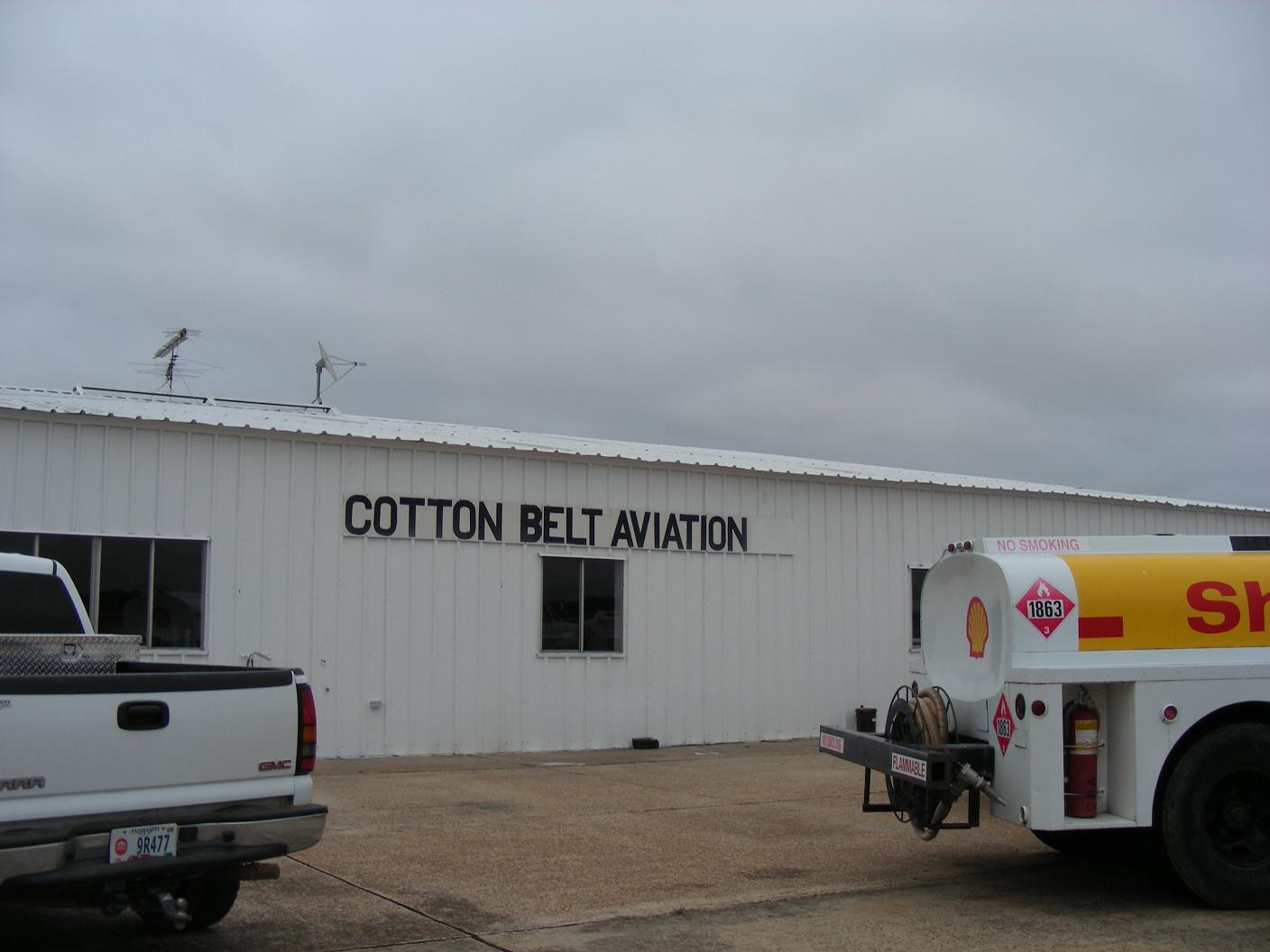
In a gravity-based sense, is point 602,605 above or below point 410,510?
below

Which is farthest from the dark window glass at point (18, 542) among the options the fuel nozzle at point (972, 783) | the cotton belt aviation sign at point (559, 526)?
the fuel nozzle at point (972, 783)

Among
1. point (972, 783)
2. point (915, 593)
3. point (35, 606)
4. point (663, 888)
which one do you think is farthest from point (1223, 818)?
point (915, 593)

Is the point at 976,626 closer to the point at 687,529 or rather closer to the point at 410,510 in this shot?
the point at 410,510

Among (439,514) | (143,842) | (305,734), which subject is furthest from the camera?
(439,514)

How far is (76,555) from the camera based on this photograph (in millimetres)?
13914

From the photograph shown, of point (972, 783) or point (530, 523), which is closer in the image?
point (972, 783)

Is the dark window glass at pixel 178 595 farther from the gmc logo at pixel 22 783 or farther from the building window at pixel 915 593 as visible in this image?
the building window at pixel 915 593

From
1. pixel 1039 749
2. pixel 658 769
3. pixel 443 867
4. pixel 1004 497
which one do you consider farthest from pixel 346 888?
pixel 1004 497

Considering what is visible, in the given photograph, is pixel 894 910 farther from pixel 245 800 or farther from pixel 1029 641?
pixel 245 800

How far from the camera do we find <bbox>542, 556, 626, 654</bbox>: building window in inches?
661

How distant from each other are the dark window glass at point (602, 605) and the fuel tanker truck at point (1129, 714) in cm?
941

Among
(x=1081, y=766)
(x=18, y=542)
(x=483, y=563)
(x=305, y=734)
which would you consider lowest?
(x=1081, y=766)

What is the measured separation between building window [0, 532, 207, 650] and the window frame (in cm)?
428

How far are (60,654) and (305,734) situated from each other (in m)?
1.60
